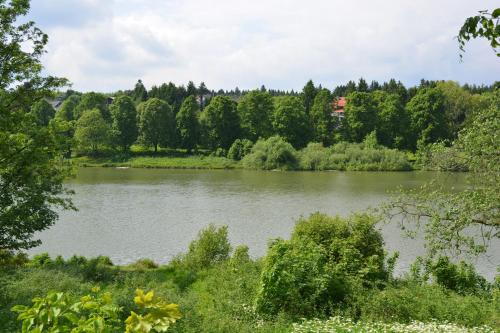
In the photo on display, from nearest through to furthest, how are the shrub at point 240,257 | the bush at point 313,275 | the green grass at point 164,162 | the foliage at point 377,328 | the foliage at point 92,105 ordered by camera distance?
the foliage at point 377,328
the bush at point 313,275
the shrub at point 240,257
the green grass at point 164,162
the foliage at point 92,105

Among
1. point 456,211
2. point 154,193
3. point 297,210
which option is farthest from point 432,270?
point 154,193

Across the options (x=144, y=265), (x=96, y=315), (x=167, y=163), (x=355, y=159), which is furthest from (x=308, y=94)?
(x=96, y=315)

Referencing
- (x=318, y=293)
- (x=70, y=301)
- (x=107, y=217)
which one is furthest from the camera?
(x=107, y=217)

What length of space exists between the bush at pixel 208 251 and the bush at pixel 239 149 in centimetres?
5742

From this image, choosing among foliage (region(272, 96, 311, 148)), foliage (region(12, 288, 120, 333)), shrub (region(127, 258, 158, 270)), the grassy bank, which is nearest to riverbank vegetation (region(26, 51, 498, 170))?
foliage (region(272, 96, 311, 148))

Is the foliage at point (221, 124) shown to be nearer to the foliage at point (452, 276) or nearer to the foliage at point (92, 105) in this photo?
the foliage at point (92, 105)

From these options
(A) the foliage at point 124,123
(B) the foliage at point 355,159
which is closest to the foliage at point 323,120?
(B) the foliage at point 355,159

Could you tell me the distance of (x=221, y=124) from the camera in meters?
84.8

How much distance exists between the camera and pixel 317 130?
3435 inches

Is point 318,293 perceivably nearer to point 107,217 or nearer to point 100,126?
point 107,217

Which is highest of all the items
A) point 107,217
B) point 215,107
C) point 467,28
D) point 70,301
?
point 215,107

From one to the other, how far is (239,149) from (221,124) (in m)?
8.86

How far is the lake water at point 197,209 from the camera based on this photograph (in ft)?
81.5

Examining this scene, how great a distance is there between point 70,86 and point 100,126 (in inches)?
2732
